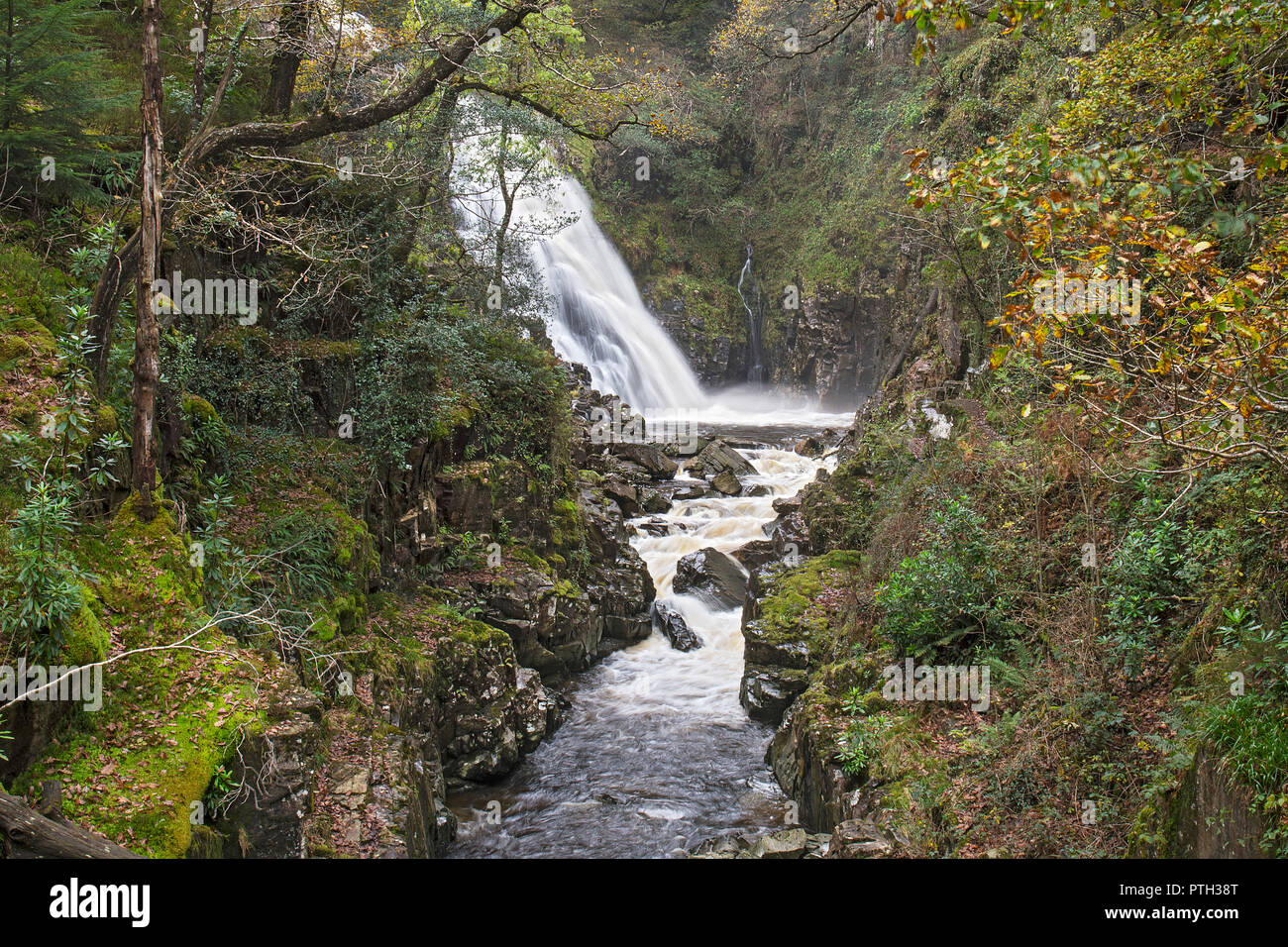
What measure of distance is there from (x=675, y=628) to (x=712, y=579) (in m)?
1.41

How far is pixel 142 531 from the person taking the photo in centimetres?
660

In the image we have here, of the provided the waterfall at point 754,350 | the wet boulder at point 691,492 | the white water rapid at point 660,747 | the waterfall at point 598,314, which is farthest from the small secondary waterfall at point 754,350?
the wet boulder at point 691,492

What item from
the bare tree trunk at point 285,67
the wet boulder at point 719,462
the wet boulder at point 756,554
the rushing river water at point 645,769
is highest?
the bare tree trunk at point 285,67

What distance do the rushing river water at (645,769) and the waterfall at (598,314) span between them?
39.2 ft

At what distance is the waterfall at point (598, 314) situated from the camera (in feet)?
81.1

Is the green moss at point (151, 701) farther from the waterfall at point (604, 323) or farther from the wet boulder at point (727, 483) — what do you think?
the waterfall at point (604, 323)

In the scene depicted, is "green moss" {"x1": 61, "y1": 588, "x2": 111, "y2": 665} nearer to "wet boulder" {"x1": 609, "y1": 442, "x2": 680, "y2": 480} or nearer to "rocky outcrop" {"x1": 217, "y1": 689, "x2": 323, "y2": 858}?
"rocky outcrop" {"x1": 217, "y1": 689, "x2": 323, "y2": 858}

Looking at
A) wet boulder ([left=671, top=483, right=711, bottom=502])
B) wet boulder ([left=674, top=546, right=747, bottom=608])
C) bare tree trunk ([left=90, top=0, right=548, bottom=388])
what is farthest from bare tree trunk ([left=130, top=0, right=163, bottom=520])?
wet boulder ([left=671, top=483, right=711, bottom=502])

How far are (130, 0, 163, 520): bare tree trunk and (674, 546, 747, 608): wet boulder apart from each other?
9413mm

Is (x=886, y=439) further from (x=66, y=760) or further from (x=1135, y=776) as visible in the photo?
(x=66, y=760)

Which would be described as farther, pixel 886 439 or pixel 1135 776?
pixel 886 439

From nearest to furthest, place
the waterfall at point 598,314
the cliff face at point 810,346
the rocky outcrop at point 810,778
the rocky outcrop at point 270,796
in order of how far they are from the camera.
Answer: the rocky outcrop at point 270,796
the rocky outcrop at point 810,778
the waterfall at point 598,314
the cliff face at point 810,346
